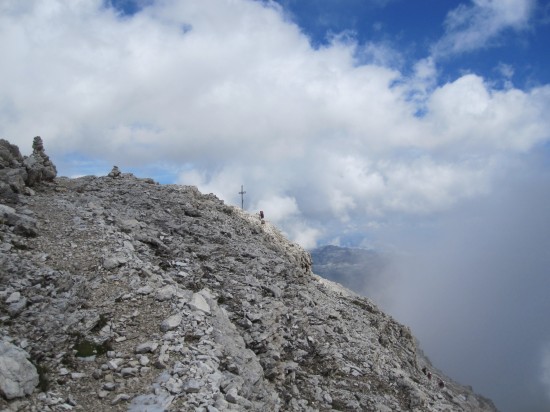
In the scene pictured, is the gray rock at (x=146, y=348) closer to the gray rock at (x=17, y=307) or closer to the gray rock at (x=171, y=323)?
the gray rock at (x=171, y=323)

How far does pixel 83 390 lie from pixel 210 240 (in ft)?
57.8

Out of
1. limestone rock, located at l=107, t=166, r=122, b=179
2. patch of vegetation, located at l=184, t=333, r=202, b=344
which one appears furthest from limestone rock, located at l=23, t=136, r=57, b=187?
patch of vegetation, located at l=184, t=333, r=202, b=344

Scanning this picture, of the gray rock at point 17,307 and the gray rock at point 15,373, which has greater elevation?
the gray rock at point 17,307

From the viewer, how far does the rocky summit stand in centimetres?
1483

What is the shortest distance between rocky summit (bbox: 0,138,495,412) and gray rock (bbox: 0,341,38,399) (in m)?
0.04

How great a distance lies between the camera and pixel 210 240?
3150 cm

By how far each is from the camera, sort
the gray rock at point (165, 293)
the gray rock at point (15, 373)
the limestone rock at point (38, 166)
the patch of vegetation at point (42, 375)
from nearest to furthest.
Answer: the gray rock at point (15, 373), the patch of vegetation at point (42, 375), the gray rock at point (165, 293), the limestone rock at point (38, 166)

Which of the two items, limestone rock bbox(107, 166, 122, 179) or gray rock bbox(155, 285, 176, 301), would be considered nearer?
gray rock bbox(155, 285, 176, 301)

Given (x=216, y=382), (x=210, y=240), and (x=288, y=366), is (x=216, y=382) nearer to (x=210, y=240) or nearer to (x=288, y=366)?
(x=288, y=366)

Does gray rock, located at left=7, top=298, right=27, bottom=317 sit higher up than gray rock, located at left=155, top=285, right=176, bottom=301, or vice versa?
gray rock, located at left=155, top=285, right=176, bottom=301

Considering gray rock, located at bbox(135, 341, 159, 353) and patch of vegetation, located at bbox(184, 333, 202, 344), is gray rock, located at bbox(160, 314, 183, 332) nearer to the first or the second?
patch of vegetation, located at bbox(184, 333, 202, 344)

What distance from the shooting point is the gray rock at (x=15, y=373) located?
1330 cm

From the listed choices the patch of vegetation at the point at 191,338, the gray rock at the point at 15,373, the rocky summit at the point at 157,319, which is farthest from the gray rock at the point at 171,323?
the gray rock at the point at 15,373

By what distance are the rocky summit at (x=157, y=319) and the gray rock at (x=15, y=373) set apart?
42mm
